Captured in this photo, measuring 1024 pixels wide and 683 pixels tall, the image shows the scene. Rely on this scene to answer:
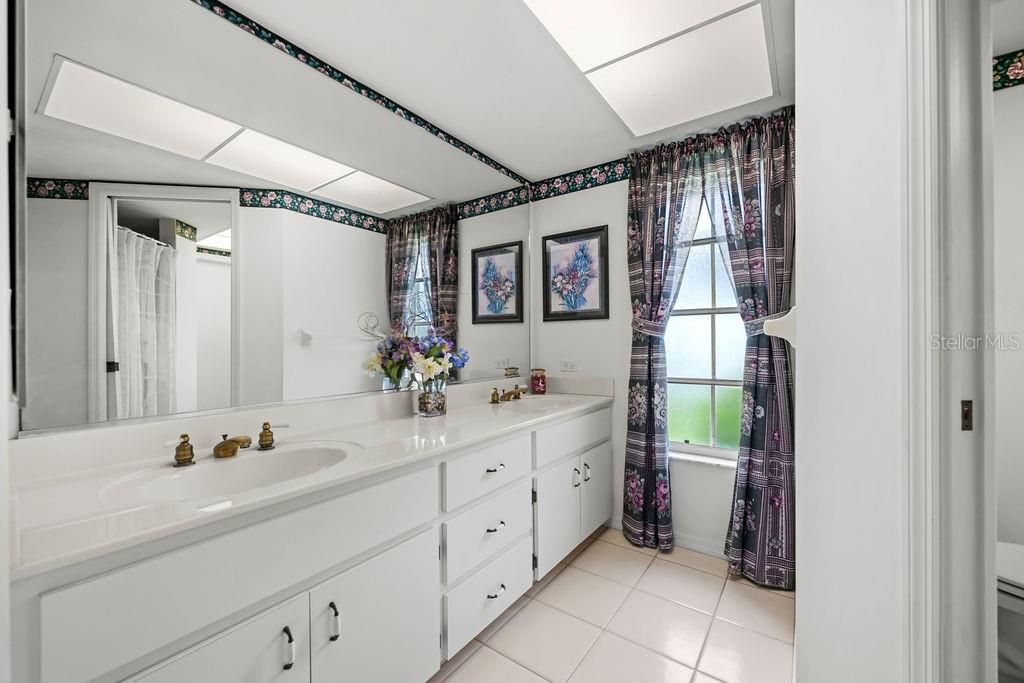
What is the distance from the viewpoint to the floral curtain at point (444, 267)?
81.9 inches

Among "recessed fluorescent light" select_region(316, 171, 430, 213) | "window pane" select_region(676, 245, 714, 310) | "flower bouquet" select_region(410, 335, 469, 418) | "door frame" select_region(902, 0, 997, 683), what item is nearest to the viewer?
"door frame" select_region(902, 0, 997, 683)

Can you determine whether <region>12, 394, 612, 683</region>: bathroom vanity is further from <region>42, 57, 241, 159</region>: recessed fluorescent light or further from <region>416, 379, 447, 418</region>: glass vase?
<region>42, 57, 241, 159</region>: recessed fluorescent light

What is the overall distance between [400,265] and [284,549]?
126 cm

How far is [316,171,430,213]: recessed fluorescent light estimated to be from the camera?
163cm

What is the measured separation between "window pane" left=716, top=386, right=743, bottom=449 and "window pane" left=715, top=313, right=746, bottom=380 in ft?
0.29

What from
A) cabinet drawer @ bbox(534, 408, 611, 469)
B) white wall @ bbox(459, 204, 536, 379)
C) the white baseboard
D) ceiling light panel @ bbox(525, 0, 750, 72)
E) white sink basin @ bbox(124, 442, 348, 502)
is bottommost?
the white baseboard

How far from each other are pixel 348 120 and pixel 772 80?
6.14 ft

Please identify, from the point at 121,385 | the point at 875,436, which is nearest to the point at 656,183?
the point at 875,436

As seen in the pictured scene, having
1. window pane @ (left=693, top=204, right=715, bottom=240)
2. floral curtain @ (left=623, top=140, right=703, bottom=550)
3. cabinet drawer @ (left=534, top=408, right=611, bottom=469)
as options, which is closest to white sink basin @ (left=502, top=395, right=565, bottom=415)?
cabinet drawer @ (left=534, top=408, right=611, bottom=469)

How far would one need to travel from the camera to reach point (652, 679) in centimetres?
142

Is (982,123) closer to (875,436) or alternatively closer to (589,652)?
(875,436)

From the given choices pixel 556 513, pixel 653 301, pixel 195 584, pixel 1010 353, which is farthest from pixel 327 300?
pixel 1010 353

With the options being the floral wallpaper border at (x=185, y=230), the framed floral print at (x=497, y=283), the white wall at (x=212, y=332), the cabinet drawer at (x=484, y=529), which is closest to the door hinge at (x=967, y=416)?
the cabinet drawer at (x=484, y=529)

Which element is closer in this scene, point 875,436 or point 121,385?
point 875,436
